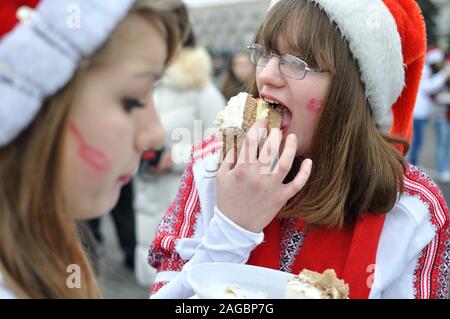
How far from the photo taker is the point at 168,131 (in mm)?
4332

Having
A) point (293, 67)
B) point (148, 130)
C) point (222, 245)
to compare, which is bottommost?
point (222, 245)

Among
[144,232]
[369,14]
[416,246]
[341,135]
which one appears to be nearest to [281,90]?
[341,135]

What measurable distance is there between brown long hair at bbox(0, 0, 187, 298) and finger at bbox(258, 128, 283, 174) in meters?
0.62

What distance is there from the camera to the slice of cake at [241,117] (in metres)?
1.80

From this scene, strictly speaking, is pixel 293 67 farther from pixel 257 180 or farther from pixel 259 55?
pixel 257 180

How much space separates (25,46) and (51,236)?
0.38m

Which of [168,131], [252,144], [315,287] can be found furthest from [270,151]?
[168,131]

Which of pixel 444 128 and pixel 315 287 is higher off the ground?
pixel 315 287

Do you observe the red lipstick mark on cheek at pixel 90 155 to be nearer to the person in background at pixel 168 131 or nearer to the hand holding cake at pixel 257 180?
the hand holding cake at pixel 257 180

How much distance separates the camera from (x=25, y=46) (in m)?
0.98

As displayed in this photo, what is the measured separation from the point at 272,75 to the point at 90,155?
0.85 m

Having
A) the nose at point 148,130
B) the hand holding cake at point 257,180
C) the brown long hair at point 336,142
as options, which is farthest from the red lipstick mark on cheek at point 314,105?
the nose at point 148,130

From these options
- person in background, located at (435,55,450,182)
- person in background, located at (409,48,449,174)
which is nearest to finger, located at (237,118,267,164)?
person in background, located at (409,48,449,174)

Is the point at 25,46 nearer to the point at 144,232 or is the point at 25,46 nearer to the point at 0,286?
the point at 0,286
